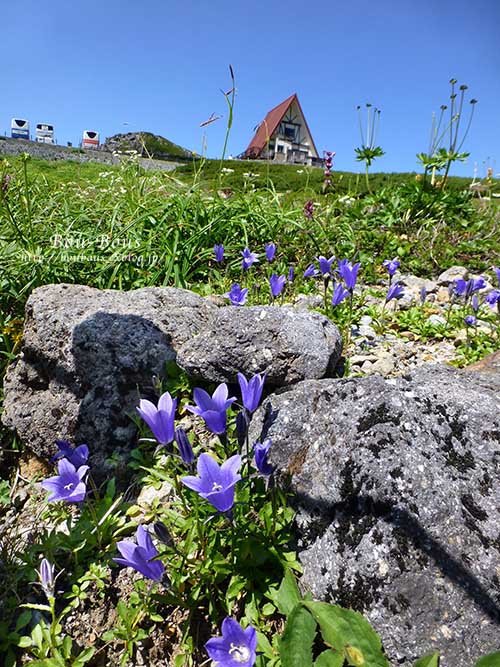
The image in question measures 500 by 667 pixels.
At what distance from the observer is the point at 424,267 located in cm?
488

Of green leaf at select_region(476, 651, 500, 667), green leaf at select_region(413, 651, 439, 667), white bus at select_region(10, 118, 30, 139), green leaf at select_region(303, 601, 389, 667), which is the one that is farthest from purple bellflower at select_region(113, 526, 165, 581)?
white bus at select_region(10, 118, 30, 139)

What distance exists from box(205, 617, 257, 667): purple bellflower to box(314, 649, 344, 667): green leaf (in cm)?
20

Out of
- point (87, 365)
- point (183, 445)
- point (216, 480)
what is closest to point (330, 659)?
point (216, 480)

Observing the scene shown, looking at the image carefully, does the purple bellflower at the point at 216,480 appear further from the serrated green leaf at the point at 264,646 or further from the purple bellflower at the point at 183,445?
the serrated green leaf at the point at 264,646

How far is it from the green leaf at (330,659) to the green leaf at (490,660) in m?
0.36

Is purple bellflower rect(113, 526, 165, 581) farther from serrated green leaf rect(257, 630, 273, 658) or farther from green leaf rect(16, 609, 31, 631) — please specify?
green leaf rect(16, 609, 31, 631)

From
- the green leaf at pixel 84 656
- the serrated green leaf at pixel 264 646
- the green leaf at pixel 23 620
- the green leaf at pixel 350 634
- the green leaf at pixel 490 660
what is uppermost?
the green leaf at pixel 490 660

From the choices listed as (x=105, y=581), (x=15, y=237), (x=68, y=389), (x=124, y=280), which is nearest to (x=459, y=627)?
(x=105, y=581)

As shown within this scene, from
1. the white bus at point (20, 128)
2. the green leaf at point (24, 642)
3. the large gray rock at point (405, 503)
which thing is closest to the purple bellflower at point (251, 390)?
the large gray rock at point (405, 503)

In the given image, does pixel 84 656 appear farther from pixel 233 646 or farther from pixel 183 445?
pixel 183 445

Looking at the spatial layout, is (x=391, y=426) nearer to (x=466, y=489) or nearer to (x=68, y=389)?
(x=466, y=489)

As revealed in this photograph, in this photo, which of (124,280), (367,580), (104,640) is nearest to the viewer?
(367,580)

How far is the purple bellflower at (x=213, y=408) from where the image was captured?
1.53 meters

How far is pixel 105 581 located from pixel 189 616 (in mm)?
482
